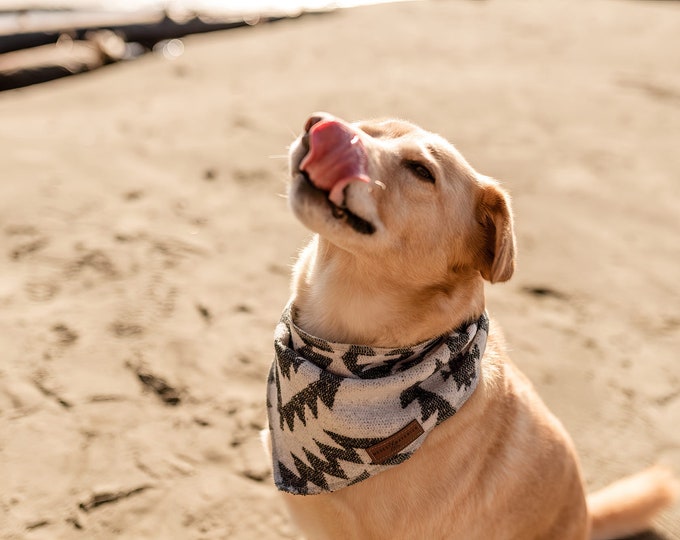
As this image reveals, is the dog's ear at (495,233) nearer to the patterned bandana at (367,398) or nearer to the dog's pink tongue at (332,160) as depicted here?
the patterned bandana at (367,398)

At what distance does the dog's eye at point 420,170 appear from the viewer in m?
2.33

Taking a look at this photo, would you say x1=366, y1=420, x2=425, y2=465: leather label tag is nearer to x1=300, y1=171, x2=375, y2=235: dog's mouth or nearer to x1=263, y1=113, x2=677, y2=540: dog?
x1=263, y1=113, x2=677, y2=540: dog

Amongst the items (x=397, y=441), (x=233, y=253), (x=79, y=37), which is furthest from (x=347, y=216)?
(x=79, y=37)

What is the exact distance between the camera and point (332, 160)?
6.49ft

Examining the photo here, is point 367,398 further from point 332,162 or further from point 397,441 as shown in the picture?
point 332,162

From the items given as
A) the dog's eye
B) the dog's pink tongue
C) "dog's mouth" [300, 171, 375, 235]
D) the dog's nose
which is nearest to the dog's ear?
the dog's eye

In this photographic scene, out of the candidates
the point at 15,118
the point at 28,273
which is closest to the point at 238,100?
the point at 15,118

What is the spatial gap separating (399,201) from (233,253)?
233 centimetres

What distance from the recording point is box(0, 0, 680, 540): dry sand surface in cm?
300

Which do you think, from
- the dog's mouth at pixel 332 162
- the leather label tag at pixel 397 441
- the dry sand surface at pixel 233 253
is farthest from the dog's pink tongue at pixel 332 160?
the dry sand surface at pixel 233 253

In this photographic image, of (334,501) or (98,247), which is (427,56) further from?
(334,501)

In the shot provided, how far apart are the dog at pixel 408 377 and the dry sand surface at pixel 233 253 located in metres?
0.73

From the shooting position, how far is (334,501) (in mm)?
2314

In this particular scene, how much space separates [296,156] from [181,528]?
5.14 ft
